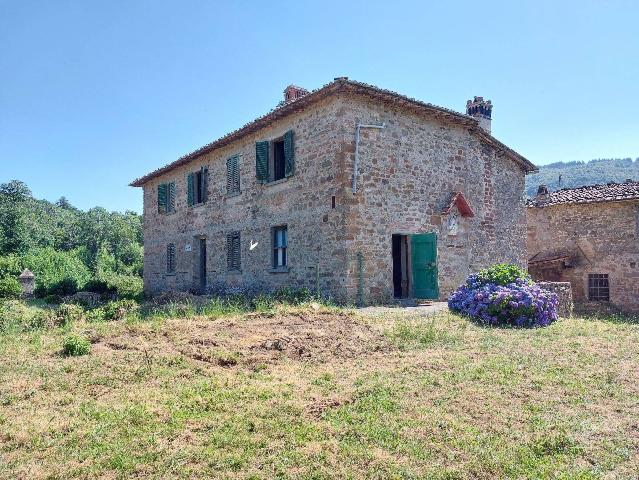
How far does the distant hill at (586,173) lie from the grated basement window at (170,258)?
67.1 meters

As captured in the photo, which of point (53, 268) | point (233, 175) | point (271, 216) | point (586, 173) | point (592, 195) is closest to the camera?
point (271, 216)

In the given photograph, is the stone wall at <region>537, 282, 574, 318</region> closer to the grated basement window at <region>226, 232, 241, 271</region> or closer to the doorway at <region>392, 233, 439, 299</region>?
the doorway at <region>392, 233, 439, 299</region>

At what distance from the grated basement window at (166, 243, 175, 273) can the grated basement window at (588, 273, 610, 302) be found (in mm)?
16940

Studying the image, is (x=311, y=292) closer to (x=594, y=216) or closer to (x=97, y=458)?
(x=97, y=458)

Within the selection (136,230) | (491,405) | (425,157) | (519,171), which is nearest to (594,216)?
(519,171)

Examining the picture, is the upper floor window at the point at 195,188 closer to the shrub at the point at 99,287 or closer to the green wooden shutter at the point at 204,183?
the green wooden shutter at the point at 204,183

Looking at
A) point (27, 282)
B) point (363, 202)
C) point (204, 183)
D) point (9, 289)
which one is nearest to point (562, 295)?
point (363, 202)

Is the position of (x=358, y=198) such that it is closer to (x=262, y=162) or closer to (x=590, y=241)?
(x=262, y=162)

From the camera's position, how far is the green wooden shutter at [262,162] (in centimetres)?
1469

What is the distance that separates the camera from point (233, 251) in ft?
54.3

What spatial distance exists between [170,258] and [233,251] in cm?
587

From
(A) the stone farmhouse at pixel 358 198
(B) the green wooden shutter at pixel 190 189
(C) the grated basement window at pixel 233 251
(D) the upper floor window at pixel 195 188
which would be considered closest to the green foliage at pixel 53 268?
(B) the green wooden shutter at pixel 190 189

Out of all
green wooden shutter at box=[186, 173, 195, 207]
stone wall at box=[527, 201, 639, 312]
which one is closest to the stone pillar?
green wooden shutter at box=[186, 173, 195, 207]

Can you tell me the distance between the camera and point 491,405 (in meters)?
4.98
